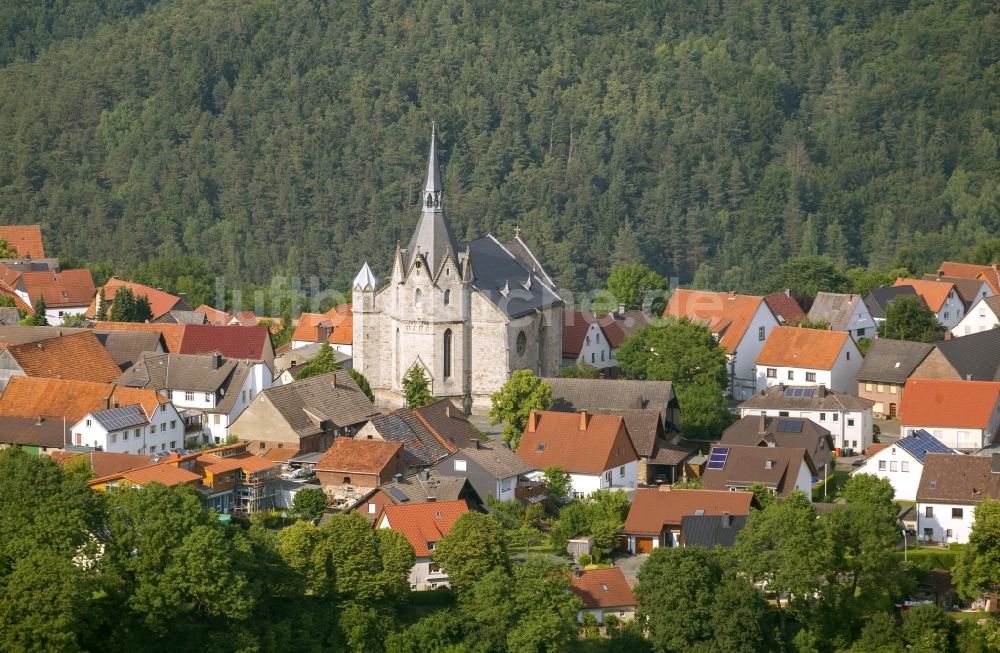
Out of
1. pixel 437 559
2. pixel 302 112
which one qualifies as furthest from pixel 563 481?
pixel 302 112

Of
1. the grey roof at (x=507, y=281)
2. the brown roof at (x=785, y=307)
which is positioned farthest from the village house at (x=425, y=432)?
the brown roof at (x=785, y=307)

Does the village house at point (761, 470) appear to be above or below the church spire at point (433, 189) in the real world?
below

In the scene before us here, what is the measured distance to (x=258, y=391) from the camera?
7669cm

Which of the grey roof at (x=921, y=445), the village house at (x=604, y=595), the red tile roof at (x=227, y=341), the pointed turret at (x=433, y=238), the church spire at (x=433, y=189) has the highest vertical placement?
the church spire at (x=433, y=189)

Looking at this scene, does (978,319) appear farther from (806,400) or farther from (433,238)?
(433,238)

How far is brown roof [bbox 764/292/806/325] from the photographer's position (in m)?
90.6

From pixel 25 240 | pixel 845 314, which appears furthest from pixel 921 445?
pixel 25 240

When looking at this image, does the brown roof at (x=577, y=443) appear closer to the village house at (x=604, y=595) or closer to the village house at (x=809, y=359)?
the village house at (x=604, y=595)

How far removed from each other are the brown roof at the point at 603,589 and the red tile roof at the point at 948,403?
55.4 ft

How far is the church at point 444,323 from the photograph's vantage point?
78.8 m

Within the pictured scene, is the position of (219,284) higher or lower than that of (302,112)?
lower

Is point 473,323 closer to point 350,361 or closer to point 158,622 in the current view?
point 350,361

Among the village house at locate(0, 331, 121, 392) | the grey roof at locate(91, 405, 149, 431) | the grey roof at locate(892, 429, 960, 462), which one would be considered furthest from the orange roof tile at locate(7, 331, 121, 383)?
the grey roof at locate(892, 429, 960, 462)

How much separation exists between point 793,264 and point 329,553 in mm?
46639
